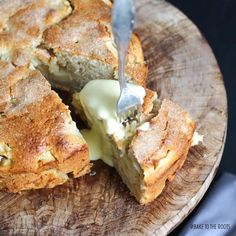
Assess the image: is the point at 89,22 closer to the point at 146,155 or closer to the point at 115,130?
the point at 115,130

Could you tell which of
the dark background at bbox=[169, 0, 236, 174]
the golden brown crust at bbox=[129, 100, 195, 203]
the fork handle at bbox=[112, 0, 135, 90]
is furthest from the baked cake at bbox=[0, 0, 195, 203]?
the dark background at bbox=[169, 0, 236, 174]

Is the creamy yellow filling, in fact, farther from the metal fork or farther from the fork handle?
the fork handle

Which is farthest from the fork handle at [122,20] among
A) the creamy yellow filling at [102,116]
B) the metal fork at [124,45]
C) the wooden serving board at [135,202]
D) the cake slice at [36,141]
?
the wooden serving board at [135,202]

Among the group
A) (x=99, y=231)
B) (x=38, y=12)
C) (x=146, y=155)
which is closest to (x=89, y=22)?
(x=38, y=12)

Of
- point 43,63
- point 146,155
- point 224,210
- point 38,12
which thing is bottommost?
point 224,210

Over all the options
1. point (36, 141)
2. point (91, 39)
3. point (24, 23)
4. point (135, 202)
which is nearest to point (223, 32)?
point (91, 39)

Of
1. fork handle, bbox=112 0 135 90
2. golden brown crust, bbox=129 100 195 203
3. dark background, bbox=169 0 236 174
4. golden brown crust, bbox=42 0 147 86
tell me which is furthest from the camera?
dark background, bbox=169 0 236 174
